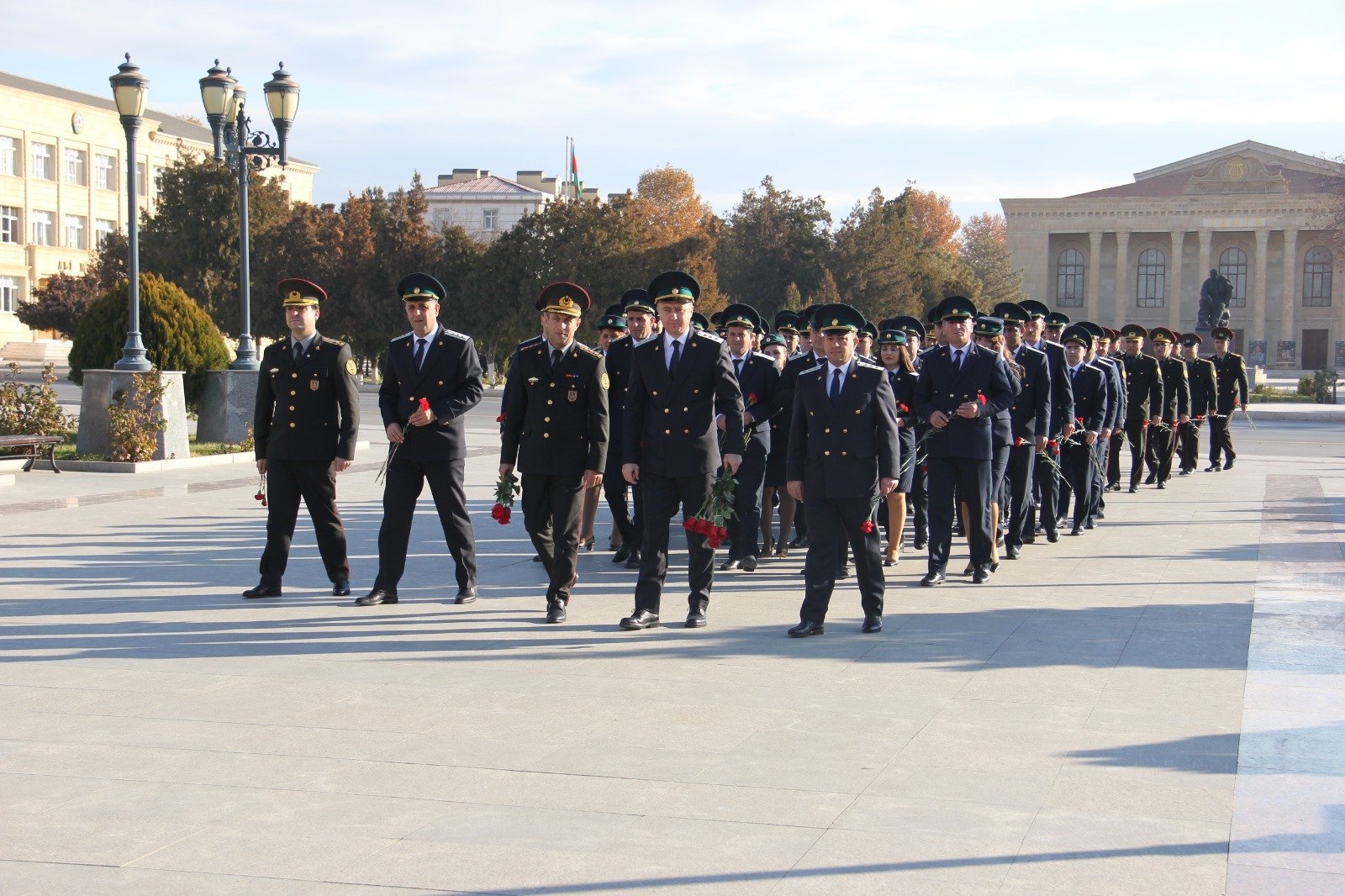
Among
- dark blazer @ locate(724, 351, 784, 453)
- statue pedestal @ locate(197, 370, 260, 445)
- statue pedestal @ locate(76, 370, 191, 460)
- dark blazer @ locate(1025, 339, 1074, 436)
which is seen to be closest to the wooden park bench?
statue pedestal @ locate(76, 370, 191, 460)

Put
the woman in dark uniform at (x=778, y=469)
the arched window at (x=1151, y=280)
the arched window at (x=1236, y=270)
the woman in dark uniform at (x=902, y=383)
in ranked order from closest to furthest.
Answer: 1. the woman in dark uniform at (x=778, y=469)
2. the woman in dark uniform at (x=902, y=383)
3. the arched window at (x=1236, y=270)
4. the arched window at (x=1151, y=280)

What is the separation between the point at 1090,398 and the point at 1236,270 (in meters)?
Answer: 85.1

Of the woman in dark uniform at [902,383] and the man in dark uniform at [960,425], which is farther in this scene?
the woman in dark uniform at [902,383]

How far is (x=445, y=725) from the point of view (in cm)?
632

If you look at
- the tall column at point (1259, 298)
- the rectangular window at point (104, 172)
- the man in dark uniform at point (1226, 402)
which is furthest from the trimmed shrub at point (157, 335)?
the tall column at point (1259, 298)

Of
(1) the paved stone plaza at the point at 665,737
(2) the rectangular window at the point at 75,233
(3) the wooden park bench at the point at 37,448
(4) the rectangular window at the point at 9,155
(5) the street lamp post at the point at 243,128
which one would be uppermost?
(4) the rectangular window at the point at 9,155

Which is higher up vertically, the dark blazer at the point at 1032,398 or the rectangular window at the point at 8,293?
the rectangular window at the point at 8,293

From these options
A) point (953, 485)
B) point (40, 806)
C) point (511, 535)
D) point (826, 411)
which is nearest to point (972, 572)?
point (953, 485)

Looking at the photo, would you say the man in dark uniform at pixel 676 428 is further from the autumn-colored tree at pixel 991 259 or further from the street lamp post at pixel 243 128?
the autumn-colored tree at pixel 991 259

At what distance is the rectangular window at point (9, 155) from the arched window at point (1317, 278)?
248 ft

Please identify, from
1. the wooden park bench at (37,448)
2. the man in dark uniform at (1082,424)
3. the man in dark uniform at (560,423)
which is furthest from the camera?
the wooden park bench at (37,448)

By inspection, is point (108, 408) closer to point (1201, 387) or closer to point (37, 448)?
point (37, 448)

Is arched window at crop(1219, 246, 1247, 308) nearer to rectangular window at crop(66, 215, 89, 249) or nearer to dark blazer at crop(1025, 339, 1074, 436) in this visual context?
rectangular window at crop(66, 215, 89, 249)

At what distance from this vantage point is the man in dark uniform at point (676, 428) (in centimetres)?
882
